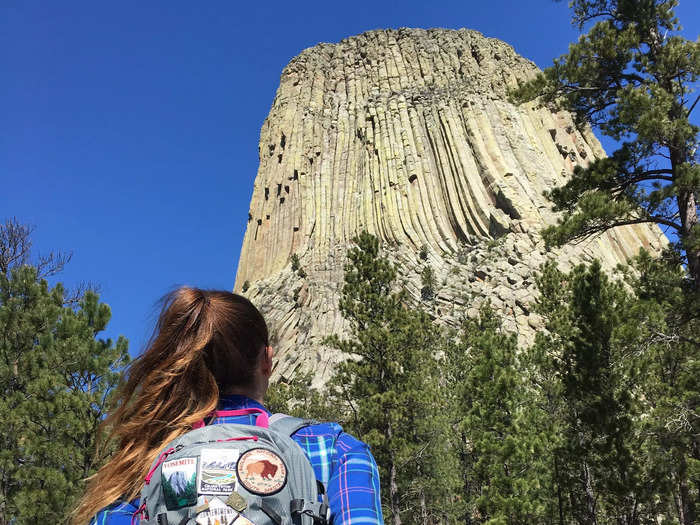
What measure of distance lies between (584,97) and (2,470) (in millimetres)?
13379

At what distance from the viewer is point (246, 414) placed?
143 centimetres

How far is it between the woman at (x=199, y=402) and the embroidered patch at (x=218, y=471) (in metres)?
0.20

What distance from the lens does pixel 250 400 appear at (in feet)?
4.89

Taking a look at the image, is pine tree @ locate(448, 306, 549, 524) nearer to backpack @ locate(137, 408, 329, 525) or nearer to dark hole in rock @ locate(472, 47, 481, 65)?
backpack @ locate(137, 408, 329, 525)

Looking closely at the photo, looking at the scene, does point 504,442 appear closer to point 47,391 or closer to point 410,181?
point 47,391

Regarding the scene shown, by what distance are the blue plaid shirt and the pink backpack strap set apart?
0.04 feet

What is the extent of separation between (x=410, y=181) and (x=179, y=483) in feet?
189

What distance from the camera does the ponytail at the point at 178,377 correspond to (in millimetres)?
1410

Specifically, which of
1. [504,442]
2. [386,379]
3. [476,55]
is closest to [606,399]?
[504,442]

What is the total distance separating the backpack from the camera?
1.16 meters

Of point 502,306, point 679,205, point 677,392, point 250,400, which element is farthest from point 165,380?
point 502,306

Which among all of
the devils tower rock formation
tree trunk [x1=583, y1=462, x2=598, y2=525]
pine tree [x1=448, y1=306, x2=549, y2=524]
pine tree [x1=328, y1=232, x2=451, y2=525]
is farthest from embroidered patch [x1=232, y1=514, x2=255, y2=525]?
the devils tower rock formation

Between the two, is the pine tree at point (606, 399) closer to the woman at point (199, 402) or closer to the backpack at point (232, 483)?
the woman at point (199, 402)

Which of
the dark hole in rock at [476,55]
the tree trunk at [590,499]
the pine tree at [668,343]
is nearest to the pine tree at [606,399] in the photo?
the pine tree at [668,343]
